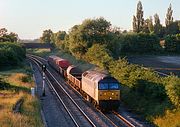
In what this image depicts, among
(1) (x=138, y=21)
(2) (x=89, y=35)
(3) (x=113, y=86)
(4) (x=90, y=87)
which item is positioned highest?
(1) (x=138, y=21)

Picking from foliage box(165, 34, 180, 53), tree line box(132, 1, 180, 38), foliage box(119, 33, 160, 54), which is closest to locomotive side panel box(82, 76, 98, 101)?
foliage box(119, 33, 160, 54)

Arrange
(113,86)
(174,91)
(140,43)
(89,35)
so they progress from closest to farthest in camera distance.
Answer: (174,91) → (113,86) → (89,35) → (140,43)

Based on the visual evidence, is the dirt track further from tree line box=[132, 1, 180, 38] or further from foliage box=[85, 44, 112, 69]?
tree line box=[132, 1, 180, 38]

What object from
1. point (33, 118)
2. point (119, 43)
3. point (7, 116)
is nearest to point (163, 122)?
point (33, 118)

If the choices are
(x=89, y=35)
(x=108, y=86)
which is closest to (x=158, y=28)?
(x=89, y=35)

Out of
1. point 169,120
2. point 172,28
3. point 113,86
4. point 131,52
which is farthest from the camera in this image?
point 172,28

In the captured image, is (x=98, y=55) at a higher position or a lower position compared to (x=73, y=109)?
higher

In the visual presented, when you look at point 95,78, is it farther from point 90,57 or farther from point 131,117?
point 90,57

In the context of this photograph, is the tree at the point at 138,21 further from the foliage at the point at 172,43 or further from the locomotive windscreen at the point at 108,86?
the locomotive windscreen at the point at 108,86

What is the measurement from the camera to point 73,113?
101ft

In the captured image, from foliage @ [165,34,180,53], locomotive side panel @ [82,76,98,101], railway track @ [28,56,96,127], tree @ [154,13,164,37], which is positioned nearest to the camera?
railway track @ [28,56,96,127]

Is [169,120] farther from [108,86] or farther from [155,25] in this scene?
[155,25]

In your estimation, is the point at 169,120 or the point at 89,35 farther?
the point at 89,35

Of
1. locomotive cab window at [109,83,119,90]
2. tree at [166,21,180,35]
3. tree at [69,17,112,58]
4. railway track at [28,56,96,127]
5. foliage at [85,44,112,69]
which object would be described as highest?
tree at [166,21,180,35]
